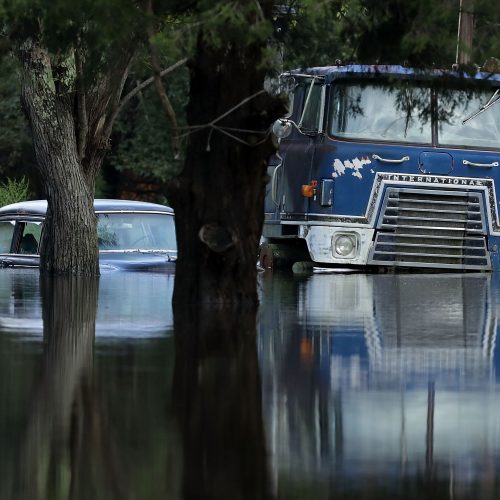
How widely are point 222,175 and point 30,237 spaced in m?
9.99

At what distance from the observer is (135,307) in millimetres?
14625

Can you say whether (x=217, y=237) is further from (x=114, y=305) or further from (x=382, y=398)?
(x=382, y=398)

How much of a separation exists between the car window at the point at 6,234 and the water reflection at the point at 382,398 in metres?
6.73

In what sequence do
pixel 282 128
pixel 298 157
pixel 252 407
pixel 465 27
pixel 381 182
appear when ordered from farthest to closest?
pixel 298 157
pixel 381 182
pixel 282 128
pixel 465 27
pixel 252 407

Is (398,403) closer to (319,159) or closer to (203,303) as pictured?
(203,303)

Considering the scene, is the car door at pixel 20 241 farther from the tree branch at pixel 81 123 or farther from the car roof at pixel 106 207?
the tree branch at pixel 81 123

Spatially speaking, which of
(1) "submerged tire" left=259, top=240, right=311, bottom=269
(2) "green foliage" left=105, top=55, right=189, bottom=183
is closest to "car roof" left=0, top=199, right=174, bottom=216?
(1) "submerged tire" left=259, top=240, right=311, bottom=269

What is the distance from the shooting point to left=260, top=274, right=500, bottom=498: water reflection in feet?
19.7

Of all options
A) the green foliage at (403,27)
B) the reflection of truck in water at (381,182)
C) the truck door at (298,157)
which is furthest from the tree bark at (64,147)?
the green foliage at (403,27)

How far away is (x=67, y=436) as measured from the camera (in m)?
6.76

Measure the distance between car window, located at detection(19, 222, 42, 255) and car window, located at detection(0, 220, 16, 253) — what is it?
0.75ft

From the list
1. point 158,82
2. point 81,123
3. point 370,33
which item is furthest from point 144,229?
point 158,82

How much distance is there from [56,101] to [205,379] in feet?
38.9

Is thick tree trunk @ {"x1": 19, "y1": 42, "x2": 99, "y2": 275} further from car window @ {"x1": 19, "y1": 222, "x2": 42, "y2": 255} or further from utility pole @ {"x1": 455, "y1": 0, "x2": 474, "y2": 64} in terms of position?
utility pole @ {"x1": 455, "y1": 0, "x2": 474, "y2": 64}
